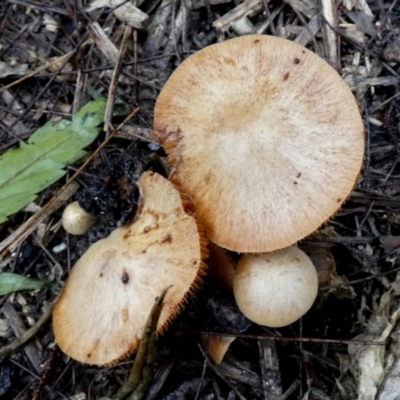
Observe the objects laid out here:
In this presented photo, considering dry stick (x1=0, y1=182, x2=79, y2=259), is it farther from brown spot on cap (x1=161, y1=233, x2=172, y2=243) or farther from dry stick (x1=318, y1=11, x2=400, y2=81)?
dry stick (x1=318, y1=11, x2=400, y2=81)

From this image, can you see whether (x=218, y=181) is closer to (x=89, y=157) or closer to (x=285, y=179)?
(x=285, y=179)

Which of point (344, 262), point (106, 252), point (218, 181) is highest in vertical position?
point (218, 181)

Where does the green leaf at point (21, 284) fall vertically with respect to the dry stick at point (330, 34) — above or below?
below

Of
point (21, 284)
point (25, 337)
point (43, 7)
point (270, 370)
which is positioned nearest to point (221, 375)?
point (270, 370)

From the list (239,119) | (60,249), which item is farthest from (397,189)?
(60,249)

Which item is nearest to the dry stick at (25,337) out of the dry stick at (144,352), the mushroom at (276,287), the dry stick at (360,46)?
the dry stick at (144,352)

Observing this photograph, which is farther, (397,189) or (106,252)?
(397,189)

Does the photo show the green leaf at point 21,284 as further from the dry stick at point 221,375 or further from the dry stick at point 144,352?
the dry stick at point 221,375
